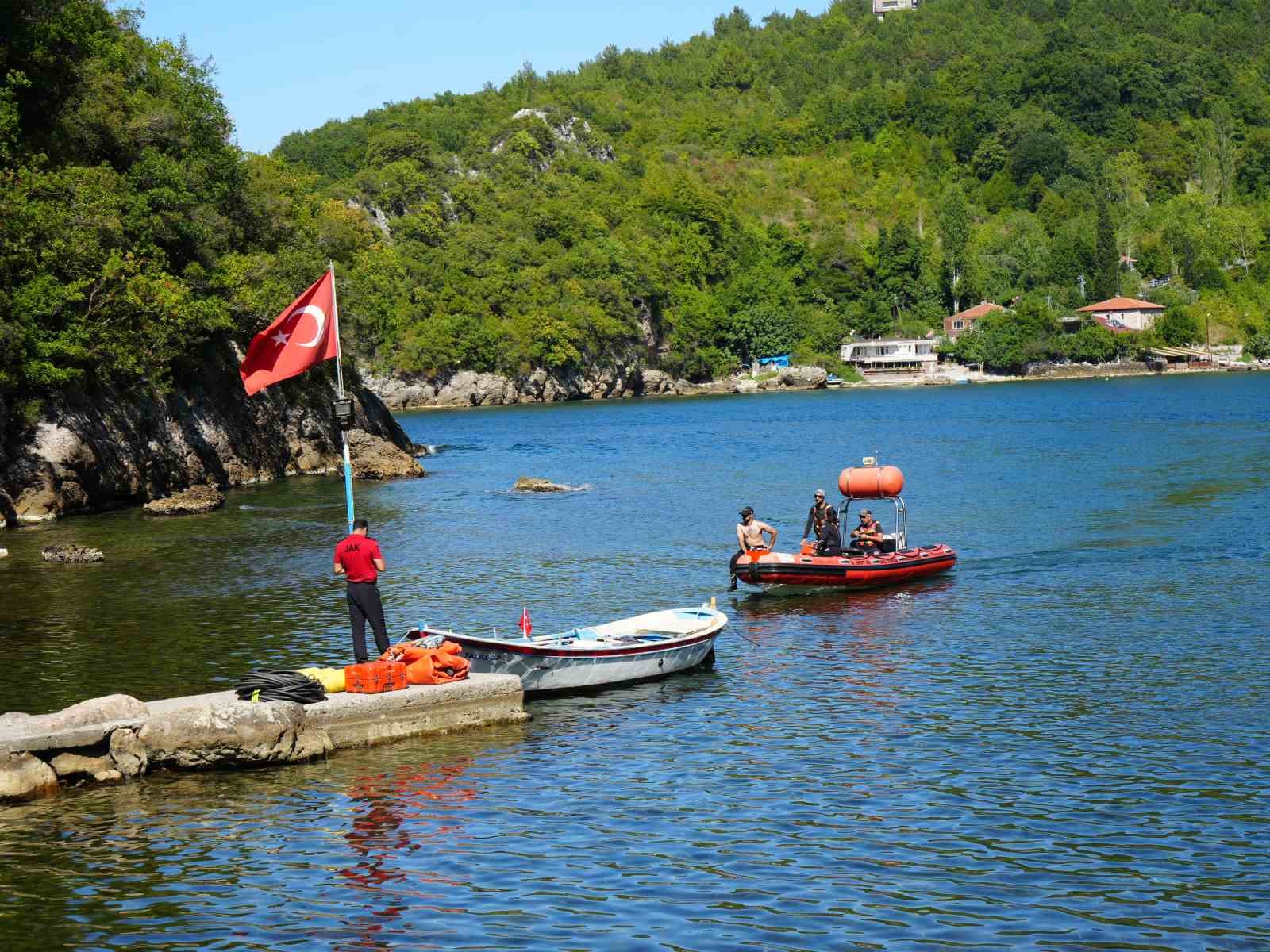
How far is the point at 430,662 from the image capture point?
843 inches

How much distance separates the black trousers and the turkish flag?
441cm

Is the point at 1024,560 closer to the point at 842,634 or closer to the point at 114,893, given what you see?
the point at 842,634

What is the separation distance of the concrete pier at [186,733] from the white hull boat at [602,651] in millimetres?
1787

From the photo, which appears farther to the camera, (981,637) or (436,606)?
(436,606)

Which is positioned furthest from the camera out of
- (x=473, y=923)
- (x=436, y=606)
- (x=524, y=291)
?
(x=524, y=291)

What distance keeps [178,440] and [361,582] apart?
43.1m

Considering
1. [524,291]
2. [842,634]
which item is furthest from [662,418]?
[842,634]

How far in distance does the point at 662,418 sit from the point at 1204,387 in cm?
6593

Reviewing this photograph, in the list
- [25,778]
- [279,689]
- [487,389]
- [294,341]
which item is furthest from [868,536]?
[487,389]

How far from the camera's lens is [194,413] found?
64.3 metres

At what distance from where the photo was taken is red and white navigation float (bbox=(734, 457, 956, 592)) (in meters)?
33.3

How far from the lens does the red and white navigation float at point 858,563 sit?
109ft

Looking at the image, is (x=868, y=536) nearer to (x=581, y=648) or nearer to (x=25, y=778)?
(x=581, y=648)

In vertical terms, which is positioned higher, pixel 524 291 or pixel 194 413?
pixel 524 291
